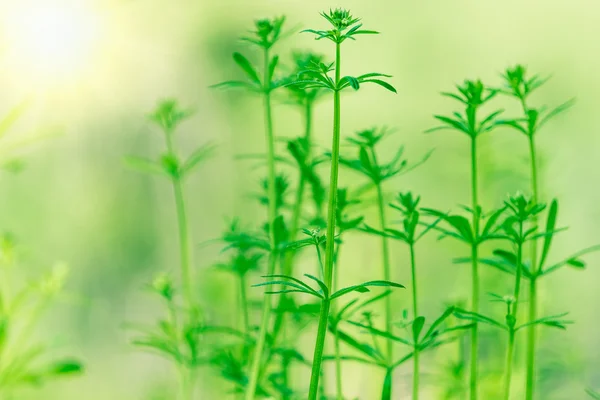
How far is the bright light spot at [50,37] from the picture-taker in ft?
4.38

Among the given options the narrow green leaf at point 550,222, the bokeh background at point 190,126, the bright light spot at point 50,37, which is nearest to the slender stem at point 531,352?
the narrow green leaf at point 550,222

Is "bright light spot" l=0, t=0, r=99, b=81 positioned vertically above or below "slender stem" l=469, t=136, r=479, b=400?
above

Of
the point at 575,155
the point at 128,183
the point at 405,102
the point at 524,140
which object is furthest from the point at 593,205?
the point at 128,183

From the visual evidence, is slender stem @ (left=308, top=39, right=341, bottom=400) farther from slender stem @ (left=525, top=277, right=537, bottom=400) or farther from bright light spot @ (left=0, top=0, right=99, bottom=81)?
bright light spot @ (left=0, top=0, right=99, bottom=81)

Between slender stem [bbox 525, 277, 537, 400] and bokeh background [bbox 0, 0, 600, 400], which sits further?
bokeh background [bbox 0, 0, 600, 400]

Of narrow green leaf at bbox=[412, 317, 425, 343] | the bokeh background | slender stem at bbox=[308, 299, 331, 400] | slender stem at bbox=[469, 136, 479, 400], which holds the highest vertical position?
the bokeh background

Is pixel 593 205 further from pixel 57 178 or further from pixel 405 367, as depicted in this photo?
pixel 57 178

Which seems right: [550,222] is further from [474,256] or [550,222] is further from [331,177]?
[331,177]

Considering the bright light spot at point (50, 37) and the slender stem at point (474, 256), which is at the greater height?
the bright light spot at point (50, 37)

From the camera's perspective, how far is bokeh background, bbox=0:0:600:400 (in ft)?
4.32

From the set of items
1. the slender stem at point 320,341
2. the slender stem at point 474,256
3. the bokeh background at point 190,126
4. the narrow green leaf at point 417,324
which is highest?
the bokeh background at point 190,126

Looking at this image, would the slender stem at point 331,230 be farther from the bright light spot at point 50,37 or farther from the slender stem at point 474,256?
the bright light spot at point 50,37

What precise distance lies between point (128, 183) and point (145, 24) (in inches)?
13.5

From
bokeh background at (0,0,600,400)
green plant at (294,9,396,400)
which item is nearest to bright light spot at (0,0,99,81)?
bokeh background at (0,0,600,400)
